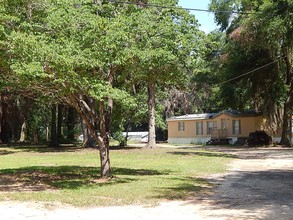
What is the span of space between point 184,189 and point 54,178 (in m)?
5.10

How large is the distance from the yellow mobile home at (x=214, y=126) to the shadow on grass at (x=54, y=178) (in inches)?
1008

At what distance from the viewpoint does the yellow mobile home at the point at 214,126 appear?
41.0m

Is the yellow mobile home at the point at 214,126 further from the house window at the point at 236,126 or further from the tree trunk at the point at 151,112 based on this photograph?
the tree trunk at the point at 151,112

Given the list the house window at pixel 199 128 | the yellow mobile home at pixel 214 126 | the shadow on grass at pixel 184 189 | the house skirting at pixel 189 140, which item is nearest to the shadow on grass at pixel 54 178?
the shadow on grass at pixel 184 189

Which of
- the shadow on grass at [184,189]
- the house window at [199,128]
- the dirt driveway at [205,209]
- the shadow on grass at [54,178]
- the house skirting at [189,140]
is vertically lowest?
the dirt driveway at [205,209]

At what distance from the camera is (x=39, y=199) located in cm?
1020

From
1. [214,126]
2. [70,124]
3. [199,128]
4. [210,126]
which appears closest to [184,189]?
[214,126]

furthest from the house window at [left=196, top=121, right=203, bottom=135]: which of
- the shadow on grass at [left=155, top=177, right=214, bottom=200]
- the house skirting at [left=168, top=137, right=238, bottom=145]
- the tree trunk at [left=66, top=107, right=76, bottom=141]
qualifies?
the shadow on grass at [left=155, top=177, right=214, bottom=200]

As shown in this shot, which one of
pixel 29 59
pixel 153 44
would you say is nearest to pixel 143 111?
pixel 153 44

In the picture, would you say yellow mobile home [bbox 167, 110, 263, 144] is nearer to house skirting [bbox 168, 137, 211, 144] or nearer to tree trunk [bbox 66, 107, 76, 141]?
house skirting [bbox 168, 137, 211, 144]

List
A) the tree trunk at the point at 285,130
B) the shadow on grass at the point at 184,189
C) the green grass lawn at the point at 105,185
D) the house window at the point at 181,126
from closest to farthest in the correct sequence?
the green grass lawn at the point at 105,185 → the shadow on grass at the point at 184,189 → the tree trunk at the point at 285,130 → the house window at the point at 181,126

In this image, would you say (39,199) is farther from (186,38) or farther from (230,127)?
(230,127)

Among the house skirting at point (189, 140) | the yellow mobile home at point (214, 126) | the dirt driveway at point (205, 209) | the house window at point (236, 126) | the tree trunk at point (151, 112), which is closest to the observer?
the dirt driveway at point (205, 209)

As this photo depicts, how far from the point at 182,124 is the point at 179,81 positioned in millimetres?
32428
